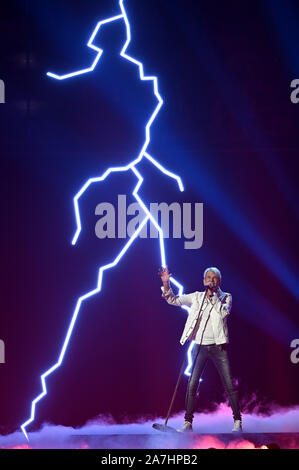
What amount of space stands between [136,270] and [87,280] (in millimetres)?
388

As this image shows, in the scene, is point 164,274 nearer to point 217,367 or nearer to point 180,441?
point 217,367

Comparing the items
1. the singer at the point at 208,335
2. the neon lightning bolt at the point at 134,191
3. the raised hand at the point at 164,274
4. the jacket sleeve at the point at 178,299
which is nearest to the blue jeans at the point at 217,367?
the singer at the point at 208,335

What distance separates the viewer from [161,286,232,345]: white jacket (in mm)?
5188

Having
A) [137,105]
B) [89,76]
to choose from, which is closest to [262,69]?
[137,105]

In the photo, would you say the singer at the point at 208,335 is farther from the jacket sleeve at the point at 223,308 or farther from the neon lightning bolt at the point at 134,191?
the neon lightning bolt at the point at 134,191

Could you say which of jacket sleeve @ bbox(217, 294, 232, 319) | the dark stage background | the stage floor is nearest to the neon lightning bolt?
the dark stage background

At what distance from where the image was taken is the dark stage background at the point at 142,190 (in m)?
5.38

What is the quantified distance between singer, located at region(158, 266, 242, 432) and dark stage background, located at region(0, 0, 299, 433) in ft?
0.60

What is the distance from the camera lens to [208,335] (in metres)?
5.19

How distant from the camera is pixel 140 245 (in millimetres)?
5441

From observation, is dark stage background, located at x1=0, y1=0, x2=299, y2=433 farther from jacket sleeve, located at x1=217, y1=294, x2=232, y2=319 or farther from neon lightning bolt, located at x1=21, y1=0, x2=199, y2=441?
jacket sleeve, located at x1=217, y1=294, x2=232, y2=319
